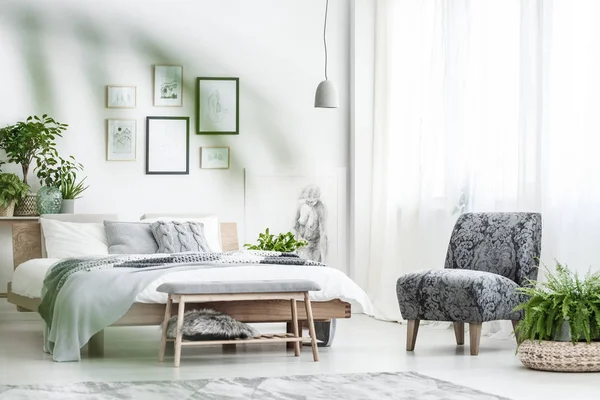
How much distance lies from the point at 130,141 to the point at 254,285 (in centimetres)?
348

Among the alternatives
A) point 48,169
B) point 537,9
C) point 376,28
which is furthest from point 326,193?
point 537,9

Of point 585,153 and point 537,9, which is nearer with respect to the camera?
point 585,153

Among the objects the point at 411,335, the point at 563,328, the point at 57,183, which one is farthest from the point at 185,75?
the point at 563,328

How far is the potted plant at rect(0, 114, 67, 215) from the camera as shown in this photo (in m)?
Answer: 7.89

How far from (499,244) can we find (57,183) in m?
3.78

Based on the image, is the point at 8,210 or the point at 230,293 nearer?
the point at 230,293

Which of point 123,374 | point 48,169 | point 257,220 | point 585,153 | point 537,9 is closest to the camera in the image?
point 123,374

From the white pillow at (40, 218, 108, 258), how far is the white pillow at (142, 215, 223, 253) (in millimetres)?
443

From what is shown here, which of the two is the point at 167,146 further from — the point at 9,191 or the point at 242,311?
the point at 242,311

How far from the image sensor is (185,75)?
341 inches

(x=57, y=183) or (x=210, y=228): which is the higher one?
(x=57, y=183)

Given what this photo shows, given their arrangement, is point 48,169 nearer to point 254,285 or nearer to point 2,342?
point 2,342

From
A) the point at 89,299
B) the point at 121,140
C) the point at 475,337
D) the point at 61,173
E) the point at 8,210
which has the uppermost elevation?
the point at 121,140

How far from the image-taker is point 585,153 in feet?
19.2
